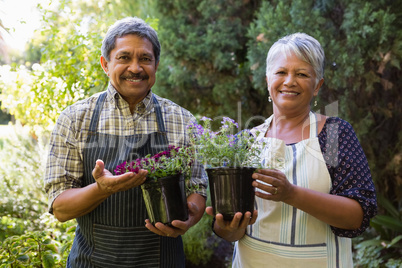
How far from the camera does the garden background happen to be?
3.73m

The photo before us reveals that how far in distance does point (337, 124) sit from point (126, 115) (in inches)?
40.2

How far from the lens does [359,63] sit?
3.83 m

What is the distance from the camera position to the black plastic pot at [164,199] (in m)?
1.71

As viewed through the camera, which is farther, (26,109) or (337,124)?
(26,109)

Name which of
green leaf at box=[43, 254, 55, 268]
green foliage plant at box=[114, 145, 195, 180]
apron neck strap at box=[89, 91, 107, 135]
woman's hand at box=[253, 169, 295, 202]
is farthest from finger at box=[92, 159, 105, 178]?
green leaf at box=[43, 254, 55, 268]

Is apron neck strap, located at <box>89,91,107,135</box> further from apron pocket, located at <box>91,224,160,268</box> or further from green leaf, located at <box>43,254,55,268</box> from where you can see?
green leaf, located at <box>43,254,55,268</box>

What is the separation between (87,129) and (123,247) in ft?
1.91

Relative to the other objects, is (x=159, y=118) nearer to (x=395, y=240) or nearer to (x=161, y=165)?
(x=161, y=165)

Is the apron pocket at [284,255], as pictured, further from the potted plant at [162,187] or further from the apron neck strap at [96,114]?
the apron neck strap at [96,114]

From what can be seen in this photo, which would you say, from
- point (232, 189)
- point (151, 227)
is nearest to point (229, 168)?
point (232, 189)

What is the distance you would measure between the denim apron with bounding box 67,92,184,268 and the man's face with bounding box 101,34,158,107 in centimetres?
22

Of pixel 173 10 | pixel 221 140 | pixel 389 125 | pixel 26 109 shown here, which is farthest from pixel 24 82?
pixel 389 125

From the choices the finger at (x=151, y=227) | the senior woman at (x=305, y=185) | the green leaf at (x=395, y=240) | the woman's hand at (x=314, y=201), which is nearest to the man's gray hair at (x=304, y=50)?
the senior woman at (x=305, y=185)

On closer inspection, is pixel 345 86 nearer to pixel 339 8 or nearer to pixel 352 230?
pixel 339 8
